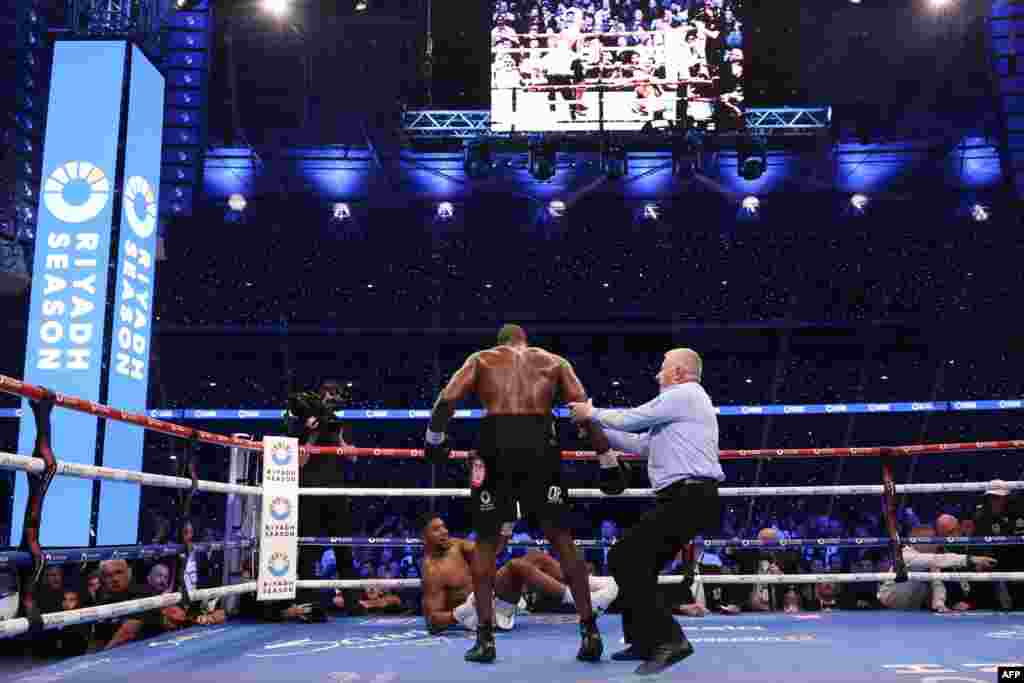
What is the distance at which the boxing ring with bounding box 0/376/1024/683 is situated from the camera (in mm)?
2715

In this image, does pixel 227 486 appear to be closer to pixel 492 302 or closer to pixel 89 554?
pixel 89 554

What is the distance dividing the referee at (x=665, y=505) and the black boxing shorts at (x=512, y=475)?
0.33 meters

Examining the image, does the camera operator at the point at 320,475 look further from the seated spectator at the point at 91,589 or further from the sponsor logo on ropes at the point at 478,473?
the sponsor logo on ropes at the point at 478,473

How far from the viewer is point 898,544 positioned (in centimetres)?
464

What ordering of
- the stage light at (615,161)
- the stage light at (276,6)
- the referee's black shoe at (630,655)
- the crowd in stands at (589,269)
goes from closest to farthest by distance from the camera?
1. the referee's black shoe at (630,655)
2. the stage light at (276,6)
3. the stage light at (615,161)
4. the crowd in stands at (589,269)

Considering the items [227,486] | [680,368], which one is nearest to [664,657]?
[680,368]

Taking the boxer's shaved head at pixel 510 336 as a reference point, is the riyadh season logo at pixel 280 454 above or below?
below

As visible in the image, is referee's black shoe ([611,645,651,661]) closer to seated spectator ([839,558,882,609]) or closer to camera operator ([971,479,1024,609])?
camera operator ([971,479,1024,609])

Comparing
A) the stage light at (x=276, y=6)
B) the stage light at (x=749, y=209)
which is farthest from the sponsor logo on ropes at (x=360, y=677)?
the stage light at (x=749, y=209)

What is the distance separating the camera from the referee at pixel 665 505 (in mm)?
2938

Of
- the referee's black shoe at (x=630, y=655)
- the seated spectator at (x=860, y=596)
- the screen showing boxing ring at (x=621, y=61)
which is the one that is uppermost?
the screen showing boxing ring at (x=621, y=61)

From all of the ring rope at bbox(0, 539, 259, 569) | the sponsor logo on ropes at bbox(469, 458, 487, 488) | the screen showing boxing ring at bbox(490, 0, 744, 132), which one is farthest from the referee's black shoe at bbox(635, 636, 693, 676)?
the screen showing boxing ring at bbox(490, 0, 744, 132)

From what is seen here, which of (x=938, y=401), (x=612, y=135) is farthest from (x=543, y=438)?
(x=938, y=401)

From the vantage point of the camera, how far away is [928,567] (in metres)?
5.00
